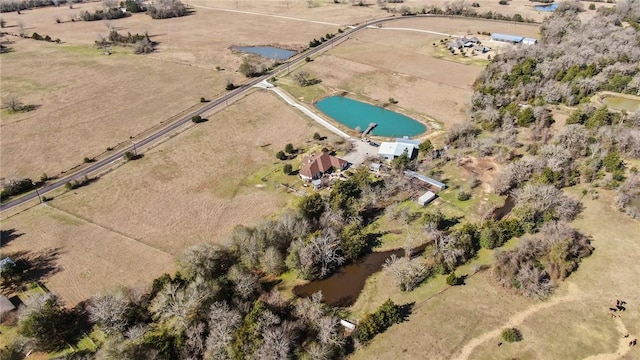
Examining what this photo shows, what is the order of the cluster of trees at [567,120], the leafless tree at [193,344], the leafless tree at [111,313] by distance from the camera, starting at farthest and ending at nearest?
the cluster of trees at [567,120]
the leafless tree at [111,313]
the leafless tree at [193,344]

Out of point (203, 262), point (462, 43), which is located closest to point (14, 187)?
point (203, 262)

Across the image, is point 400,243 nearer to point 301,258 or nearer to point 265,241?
point 301,258

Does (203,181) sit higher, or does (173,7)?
(173,7)

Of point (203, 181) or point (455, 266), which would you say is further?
point (203, 181)

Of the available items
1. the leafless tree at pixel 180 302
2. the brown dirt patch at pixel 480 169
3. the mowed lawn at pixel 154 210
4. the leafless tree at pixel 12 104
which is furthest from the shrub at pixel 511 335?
the leafless tree at pixel 12 104

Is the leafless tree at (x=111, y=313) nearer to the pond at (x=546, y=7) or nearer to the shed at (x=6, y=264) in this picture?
the shed at (x=6, y=264)

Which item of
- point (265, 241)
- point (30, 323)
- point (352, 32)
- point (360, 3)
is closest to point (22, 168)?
point (30, 323)

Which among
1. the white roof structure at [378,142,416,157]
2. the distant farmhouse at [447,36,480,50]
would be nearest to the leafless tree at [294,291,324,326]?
the white roof structure at [378,142,416,157]
